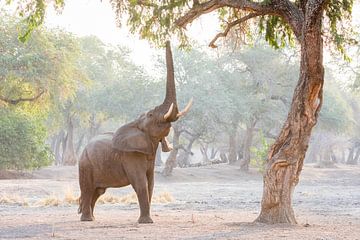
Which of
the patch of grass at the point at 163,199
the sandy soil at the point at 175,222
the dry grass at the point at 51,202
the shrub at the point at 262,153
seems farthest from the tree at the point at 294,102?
the shrub at the point at 262,153

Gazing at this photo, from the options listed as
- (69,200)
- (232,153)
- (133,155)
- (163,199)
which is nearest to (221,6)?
(133,155)

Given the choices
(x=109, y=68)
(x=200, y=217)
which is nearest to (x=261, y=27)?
(x=200, y=217)

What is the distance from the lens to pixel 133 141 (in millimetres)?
12141

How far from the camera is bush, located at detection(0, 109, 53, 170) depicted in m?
35.8

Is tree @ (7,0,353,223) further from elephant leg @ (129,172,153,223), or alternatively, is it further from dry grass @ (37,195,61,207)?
dry grass @ (37,195,61,207)

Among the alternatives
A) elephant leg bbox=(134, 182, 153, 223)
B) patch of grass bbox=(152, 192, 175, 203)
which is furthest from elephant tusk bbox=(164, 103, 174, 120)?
patch of grass bbox=(152, 192, 175, 203)

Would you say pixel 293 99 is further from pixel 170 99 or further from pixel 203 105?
pixel 203 105

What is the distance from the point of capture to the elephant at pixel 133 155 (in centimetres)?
1203

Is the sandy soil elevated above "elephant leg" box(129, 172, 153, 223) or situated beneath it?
situated beneath

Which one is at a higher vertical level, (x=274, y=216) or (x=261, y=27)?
(x=261, y=27)

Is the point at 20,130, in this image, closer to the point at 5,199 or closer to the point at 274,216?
the point at 5,199

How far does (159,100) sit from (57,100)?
11962mm

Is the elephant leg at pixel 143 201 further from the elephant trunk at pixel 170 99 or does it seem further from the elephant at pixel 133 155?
the elephant trunk at pixel 170 99

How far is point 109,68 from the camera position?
59.6m
